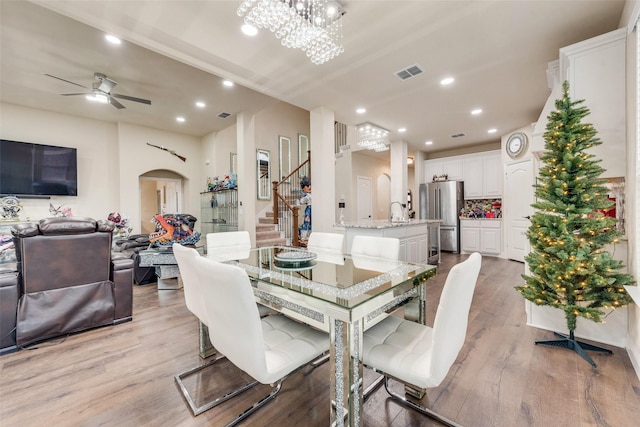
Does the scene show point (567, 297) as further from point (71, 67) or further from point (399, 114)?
point (71, 67)

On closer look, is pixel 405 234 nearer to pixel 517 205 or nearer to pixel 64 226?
pixel 517 205

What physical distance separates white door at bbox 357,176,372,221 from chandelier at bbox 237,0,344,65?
560 centimetres

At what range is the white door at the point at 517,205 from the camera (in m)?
5.45

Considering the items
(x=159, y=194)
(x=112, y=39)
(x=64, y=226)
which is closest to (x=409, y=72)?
(x=112, y=39)

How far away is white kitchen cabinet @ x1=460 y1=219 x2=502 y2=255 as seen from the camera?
249 inches

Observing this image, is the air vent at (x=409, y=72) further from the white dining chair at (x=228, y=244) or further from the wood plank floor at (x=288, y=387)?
the wood plank floor at (x=288, y=387)

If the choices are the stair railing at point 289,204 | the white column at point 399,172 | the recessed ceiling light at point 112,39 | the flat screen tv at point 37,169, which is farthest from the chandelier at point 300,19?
the flat screen tv at point 37,169

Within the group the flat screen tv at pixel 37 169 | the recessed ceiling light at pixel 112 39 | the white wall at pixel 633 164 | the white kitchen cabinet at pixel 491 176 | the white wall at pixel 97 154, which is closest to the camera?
the white wall at pixel 633 164

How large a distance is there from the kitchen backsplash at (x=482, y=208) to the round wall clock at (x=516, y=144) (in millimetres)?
1349

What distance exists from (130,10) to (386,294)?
120 inches

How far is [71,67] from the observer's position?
3832 mm

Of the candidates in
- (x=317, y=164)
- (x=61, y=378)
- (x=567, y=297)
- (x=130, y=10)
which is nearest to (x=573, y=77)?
(x=567, y=297)

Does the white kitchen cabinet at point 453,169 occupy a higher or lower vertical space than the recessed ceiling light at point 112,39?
lower

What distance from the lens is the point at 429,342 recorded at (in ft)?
4.62
